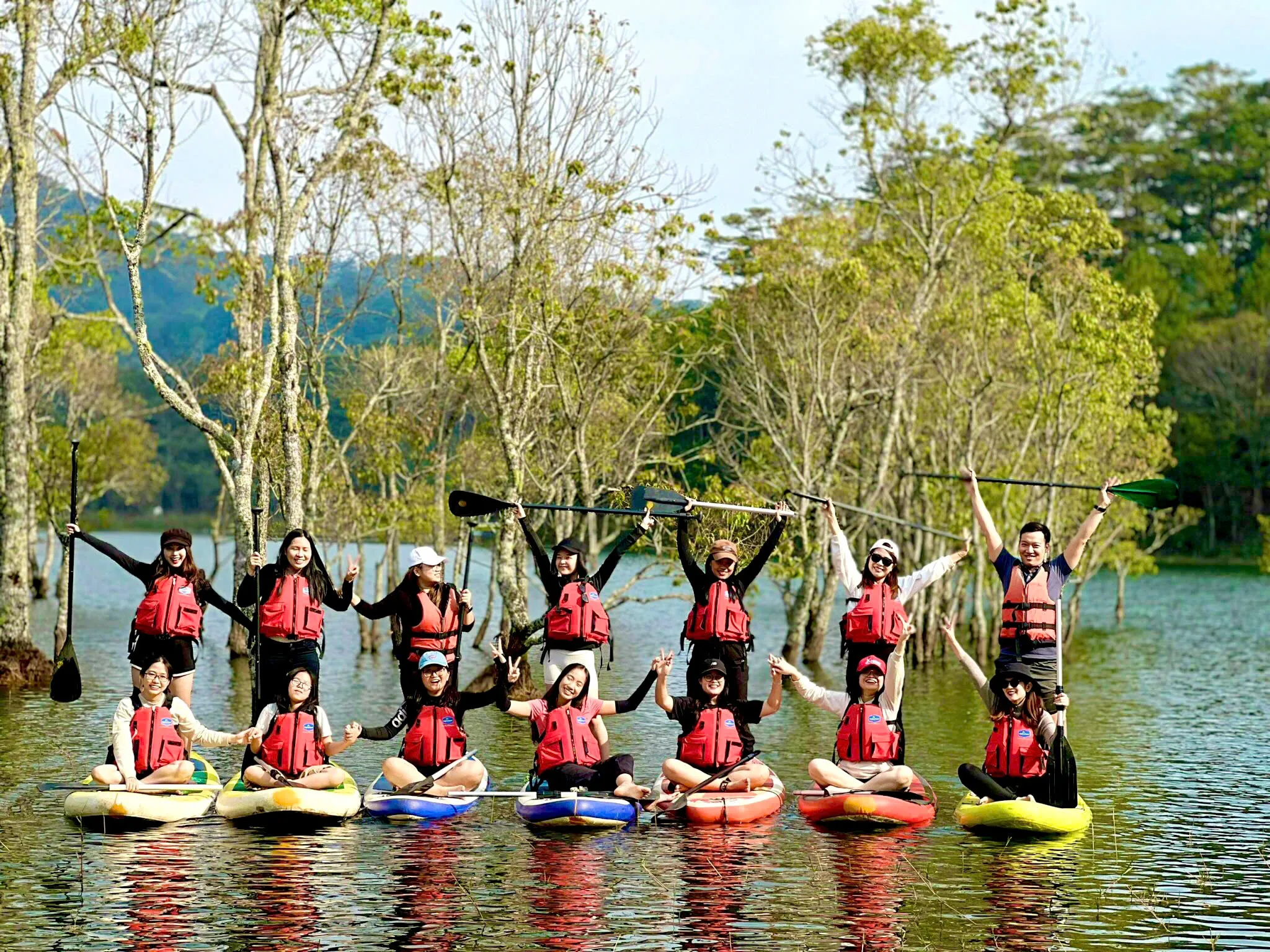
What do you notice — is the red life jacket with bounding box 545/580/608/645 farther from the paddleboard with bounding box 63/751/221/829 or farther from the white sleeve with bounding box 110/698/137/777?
the white sleeve with bounding box 110/698/137/777

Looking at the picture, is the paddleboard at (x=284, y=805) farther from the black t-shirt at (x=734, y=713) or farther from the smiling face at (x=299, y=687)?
the black t-shirt at (x=734, y=713)

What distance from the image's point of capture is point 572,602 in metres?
15.7

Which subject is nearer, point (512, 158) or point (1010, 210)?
point (512, 158)

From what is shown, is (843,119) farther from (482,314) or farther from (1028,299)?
(482,314)

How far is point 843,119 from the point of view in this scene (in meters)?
33.8

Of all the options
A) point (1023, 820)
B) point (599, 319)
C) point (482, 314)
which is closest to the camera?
point (1023, 820)

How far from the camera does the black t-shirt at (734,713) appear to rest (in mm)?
14367

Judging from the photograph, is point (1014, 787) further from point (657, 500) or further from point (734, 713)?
point (657, 500)

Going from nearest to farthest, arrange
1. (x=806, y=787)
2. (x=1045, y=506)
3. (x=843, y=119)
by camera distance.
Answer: (x=806, y=787) < (x=843, y=119) < (x=1045, y=506)

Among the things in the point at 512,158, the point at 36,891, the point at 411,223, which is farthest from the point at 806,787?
the point at 411,223

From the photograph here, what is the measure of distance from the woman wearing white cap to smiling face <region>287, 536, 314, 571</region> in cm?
55

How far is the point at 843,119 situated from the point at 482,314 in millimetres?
12122

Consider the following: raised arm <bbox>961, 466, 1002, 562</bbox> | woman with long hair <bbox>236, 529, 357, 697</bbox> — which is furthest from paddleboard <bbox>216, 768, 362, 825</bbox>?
raised arm <bbox>961, 466, 1002, 562</bbox>

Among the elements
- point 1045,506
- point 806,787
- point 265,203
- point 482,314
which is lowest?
point 806,787
